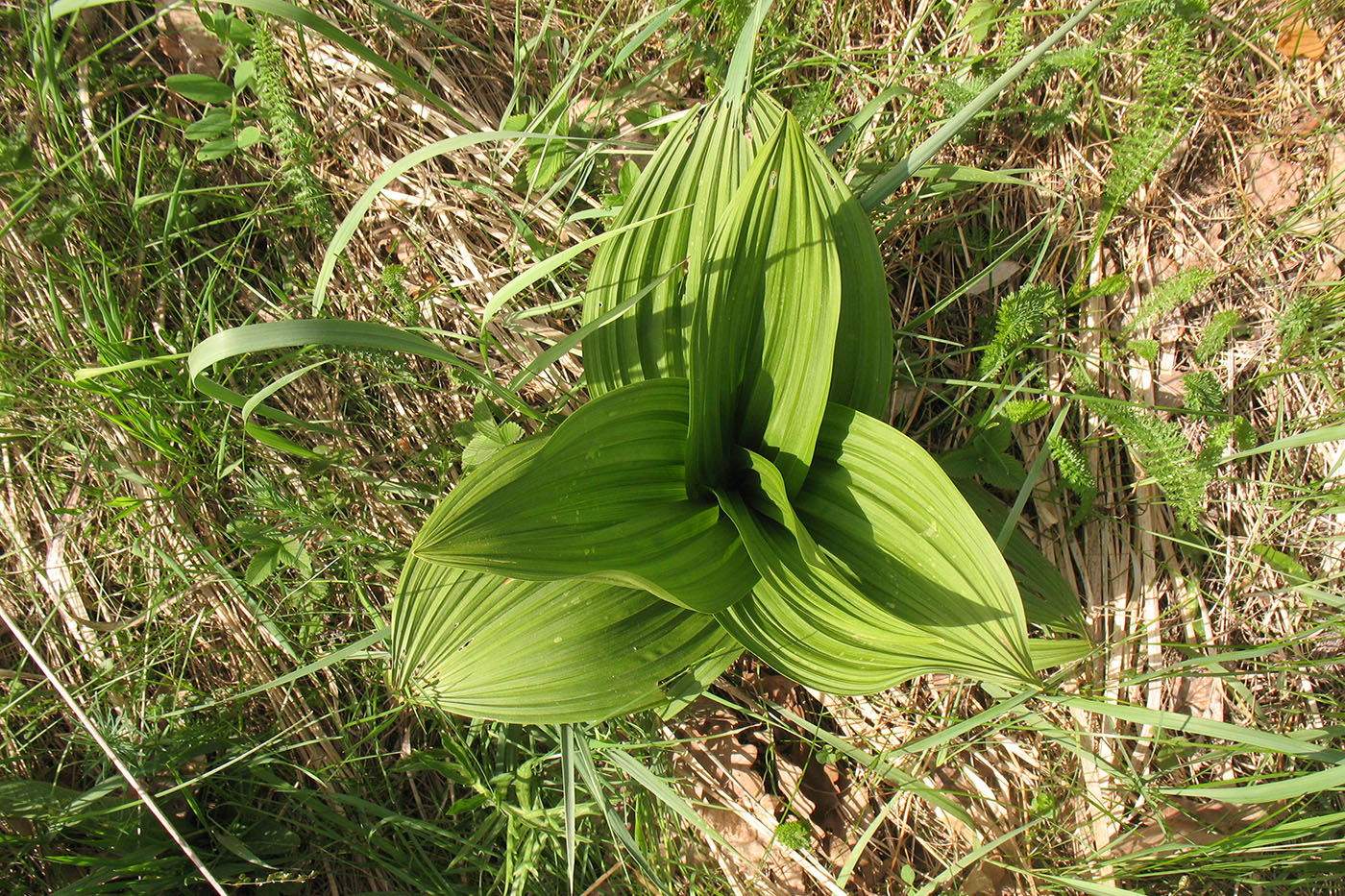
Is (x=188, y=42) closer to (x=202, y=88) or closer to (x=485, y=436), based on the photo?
(x=202, y=88)

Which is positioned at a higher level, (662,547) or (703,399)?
(703,399)

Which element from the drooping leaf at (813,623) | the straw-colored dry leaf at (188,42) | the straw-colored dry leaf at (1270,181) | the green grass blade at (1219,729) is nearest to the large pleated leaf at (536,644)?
the drooping leaf at (813,623)

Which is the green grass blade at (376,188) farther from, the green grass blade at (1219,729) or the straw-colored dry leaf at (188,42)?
the green grass blade at (1219,729)

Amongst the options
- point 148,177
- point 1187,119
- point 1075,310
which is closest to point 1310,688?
point 1075,310

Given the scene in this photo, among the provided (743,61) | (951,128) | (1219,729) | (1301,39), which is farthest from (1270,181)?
(743,61)

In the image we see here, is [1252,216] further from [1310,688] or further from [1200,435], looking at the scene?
[1310,688]

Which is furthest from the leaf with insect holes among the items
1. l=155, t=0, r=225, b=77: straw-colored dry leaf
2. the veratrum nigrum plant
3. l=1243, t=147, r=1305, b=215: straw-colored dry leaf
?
l=1243, t=147, r=1305, b=215: straw-colored dry leaf
